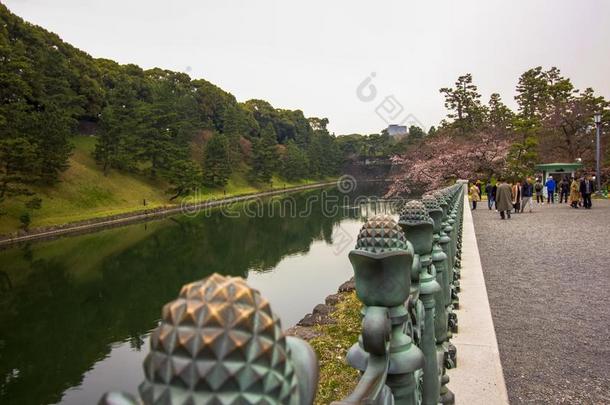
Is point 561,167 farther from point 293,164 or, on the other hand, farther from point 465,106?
point 293,164

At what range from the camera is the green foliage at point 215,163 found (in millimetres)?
39125

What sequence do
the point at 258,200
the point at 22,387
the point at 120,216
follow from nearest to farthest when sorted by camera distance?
the point at 22,387, the point at 120,216, the point at 258,200

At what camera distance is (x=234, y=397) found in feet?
1.54

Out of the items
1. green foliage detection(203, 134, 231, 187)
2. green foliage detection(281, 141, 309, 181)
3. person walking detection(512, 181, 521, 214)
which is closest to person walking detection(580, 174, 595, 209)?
person walking detection(512, 181, 521, 214)

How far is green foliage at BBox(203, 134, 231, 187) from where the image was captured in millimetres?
39125

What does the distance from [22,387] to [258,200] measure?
113ft

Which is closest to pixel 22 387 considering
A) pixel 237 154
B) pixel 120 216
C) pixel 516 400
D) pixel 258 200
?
pixel 516 400

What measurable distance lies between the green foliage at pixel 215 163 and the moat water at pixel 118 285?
1487cm

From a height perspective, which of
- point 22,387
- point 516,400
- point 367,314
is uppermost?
point 367,314

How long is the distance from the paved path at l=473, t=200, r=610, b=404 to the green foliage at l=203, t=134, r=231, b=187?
103 ft

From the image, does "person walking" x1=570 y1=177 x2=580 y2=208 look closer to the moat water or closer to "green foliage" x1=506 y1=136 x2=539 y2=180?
"green foliage" x1=506 y1=136 x2=539 y2=180

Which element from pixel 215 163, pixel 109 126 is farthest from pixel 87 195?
pixel 215 163

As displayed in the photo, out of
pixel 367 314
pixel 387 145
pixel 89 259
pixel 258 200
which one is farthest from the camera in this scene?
pixel 387 145

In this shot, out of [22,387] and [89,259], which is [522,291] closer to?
[22,387]
